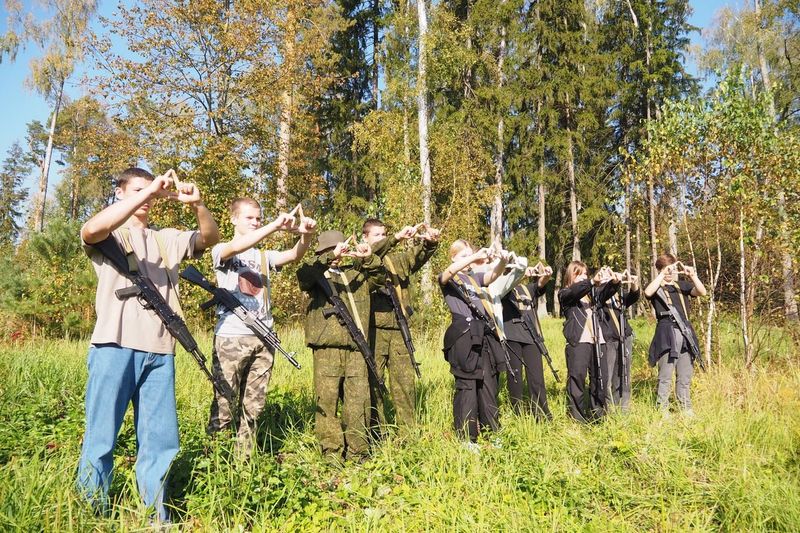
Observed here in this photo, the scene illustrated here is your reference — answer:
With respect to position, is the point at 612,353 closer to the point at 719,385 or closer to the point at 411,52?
the point at 719,385

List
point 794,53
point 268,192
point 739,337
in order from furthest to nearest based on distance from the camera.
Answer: point 794,53, point 268,192, point 739,337

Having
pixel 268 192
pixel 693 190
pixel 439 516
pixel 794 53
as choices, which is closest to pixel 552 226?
pixel 794 53

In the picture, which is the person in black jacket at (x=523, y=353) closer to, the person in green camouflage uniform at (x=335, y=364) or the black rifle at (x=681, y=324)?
the black rifle at (x=681, y=324)

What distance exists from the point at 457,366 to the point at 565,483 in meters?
1.38

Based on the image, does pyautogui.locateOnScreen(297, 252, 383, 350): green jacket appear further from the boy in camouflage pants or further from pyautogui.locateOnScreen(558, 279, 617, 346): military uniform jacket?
pyautogui.locateOnScreen(558, 279, 617, 346): military uniform jacket

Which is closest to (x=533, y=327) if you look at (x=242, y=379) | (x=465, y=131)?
(x=242, y=379)

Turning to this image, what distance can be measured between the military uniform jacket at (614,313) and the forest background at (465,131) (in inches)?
64.2

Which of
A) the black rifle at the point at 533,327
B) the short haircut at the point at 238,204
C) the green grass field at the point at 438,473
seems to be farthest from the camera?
the black rifle at the point at 533,327

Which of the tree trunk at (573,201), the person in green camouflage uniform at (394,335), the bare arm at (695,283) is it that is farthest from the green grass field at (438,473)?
the tree trunk at (573,201)

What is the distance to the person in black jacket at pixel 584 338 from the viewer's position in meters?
5.50

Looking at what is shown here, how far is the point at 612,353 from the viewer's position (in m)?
5.81

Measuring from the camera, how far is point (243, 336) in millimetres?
3676

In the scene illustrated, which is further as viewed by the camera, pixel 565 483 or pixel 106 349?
pixel 565 483

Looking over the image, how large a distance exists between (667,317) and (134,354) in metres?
5.31
